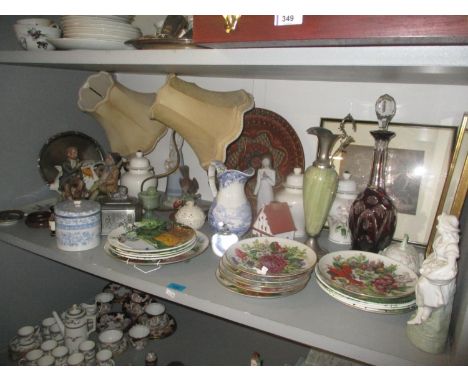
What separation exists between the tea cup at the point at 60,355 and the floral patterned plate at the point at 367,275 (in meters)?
0.82

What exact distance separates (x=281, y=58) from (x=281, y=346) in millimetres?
913

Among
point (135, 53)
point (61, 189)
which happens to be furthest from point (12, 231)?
point (135, 53)

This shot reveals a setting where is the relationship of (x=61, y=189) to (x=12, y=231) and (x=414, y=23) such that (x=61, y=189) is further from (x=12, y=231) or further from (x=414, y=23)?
(x=414, y=23)

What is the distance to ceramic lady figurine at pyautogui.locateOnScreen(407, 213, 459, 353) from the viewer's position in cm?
53

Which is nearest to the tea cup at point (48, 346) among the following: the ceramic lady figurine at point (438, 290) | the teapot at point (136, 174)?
the teapot at point (136, 174)

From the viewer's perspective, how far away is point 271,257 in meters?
0.77

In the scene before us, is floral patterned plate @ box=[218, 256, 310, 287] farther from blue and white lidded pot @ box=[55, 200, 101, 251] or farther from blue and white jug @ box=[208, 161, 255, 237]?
blue and white lidded pot @ box=[55, 200, 101, 251]

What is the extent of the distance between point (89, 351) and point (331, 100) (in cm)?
101

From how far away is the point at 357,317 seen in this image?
0.66 m

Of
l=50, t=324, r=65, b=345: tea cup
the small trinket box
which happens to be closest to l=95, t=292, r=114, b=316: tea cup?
l=50, t=324, r=65, b=345: tea cup

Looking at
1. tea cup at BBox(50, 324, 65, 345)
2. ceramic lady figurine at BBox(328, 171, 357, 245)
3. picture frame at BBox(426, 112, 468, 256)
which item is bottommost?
tea cup at BBox(50, 324, 65, 345)

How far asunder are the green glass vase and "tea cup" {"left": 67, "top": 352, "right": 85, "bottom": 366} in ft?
2.46

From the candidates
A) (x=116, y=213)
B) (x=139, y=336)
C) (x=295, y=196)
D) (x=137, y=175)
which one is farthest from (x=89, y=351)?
(x=295, y=196)

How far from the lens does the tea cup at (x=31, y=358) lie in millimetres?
1036
